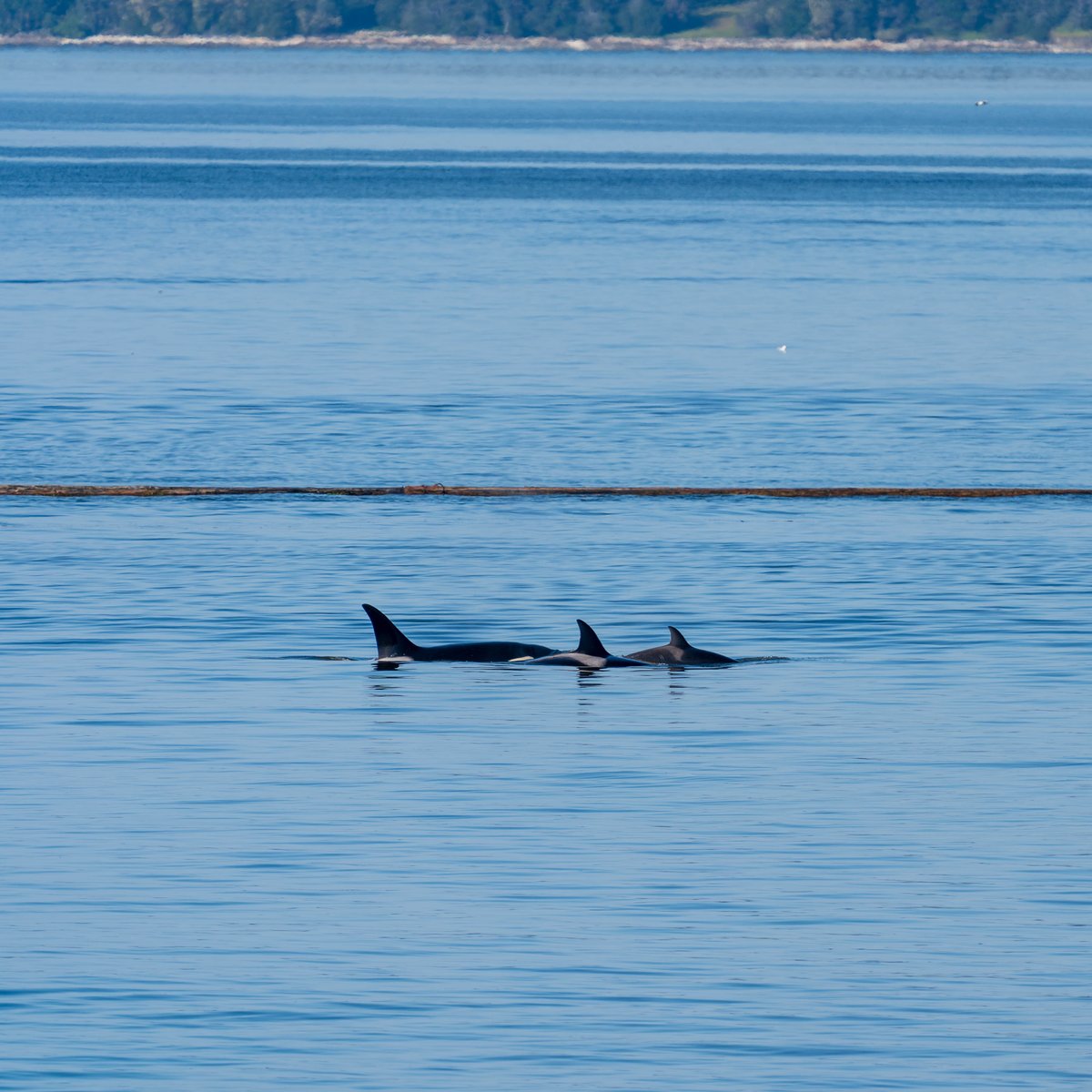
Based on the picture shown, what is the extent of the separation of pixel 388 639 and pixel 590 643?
5.72 feet

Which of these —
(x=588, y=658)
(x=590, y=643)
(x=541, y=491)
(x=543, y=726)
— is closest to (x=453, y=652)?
(x=588, y=658)

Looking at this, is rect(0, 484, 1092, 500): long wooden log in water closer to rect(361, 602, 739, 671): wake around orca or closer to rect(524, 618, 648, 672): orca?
rect(361, 602, 739, 671): wake around orca

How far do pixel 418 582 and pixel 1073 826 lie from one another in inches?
430

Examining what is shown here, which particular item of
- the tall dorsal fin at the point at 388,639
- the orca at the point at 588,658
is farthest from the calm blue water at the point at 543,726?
the tall dorsal fin at the point at 388,639

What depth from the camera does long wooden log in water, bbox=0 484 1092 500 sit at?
1321 inches

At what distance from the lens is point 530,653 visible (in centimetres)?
2428

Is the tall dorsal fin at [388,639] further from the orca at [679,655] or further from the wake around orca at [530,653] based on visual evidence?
the orca at [679,655]

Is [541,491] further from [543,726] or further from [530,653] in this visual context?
[543,726]

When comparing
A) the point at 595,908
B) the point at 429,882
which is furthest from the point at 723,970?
the point at 429,882

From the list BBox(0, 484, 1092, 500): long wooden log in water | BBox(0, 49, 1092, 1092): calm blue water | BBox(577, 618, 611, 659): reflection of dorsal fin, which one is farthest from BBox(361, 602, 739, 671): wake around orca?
BBox(0, 484, 1092, 500): long wooden log in water

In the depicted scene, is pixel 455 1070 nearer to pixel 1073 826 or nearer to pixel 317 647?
pixel 1073 826

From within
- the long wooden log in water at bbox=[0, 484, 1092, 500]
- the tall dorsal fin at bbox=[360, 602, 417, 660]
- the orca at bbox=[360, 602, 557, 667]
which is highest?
the tall dorsal fin at bbox=[360, 602, 417, 660]

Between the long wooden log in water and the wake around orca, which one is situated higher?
the wake around orca

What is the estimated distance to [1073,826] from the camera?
739 inches
